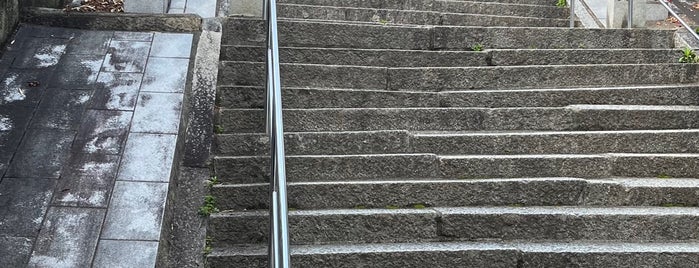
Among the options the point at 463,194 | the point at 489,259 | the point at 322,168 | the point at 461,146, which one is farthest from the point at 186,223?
the point at 461,146

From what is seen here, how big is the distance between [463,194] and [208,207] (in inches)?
61.0

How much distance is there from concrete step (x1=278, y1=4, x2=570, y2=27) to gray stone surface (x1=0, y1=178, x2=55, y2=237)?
10.9 ft

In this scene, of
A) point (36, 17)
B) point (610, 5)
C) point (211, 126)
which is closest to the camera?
point (211, 126)

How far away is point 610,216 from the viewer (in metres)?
4.72

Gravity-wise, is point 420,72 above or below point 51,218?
above

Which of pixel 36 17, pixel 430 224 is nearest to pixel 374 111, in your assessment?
pixel 430 224

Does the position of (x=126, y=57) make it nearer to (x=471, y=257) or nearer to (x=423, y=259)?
(x=423, y=259)

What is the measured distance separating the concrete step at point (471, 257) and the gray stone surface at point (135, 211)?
418mm

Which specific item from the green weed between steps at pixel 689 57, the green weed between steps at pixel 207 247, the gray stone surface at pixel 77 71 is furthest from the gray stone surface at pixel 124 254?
the green weed between steps at pixel 689 57

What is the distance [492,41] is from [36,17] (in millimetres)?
3851

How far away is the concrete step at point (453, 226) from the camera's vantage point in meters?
4.63

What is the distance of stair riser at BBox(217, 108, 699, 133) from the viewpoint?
565 centimetres

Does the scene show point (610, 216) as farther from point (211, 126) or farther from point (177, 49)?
point (177, 49)

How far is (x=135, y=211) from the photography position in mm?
4680
